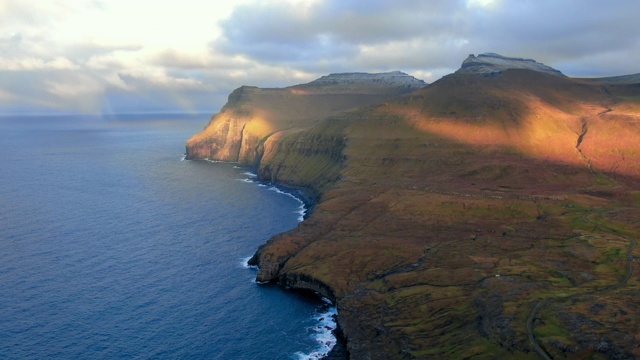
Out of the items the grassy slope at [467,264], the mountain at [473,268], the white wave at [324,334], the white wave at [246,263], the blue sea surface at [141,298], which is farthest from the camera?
the white wave at [246,263]

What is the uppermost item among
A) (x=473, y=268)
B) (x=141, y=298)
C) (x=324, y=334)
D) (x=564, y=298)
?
(x=564, y=298)

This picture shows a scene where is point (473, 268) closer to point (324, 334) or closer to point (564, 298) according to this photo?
point (564, 298)

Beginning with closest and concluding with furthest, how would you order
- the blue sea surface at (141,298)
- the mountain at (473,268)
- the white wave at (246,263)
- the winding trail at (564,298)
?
1. the winding trail at (564,298)
2. the mountain at (473,268)
3. the blue sea surface at (141,298)
4. the white wave at (246,263)

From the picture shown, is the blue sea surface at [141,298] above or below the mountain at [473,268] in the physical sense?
below

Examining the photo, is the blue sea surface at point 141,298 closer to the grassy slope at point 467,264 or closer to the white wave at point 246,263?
the white wave at point 246,263

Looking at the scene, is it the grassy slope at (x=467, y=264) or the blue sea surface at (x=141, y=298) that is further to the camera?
the blue sea surface at (x=141, y=298)

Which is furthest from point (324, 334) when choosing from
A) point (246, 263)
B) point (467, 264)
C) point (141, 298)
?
point (141, 298)

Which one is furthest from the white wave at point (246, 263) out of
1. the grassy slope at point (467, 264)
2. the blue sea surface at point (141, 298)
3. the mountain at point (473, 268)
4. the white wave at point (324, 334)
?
the white wave at point (324, 334)

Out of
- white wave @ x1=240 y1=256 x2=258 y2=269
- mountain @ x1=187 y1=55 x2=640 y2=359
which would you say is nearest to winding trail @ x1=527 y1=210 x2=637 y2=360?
mountain @ x1=187 y1=55 x2=640 y2=359

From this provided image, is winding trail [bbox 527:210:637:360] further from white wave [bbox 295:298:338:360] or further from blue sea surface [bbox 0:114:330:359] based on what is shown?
blue sea surface [bbox 0:114:330:359]
